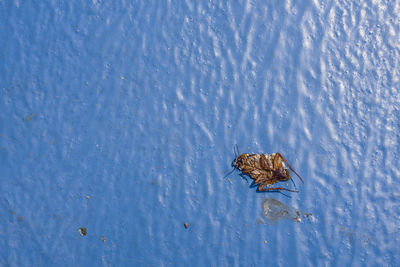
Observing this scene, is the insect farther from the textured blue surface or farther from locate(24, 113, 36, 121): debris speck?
locate(24, 113, 36, 121): debris speck

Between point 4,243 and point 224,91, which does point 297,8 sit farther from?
point 4,243

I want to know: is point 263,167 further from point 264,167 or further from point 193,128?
point 193,128

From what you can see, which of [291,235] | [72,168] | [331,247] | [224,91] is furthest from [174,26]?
[331,247]

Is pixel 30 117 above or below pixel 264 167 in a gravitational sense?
above

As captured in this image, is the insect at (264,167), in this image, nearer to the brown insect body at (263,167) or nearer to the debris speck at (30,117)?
the brown insect body at (263,167)

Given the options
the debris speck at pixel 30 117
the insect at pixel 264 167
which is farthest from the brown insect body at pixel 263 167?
the debris speck at pixel 30 117

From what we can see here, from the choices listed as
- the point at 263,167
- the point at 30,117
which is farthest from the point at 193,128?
the point at 30,117
